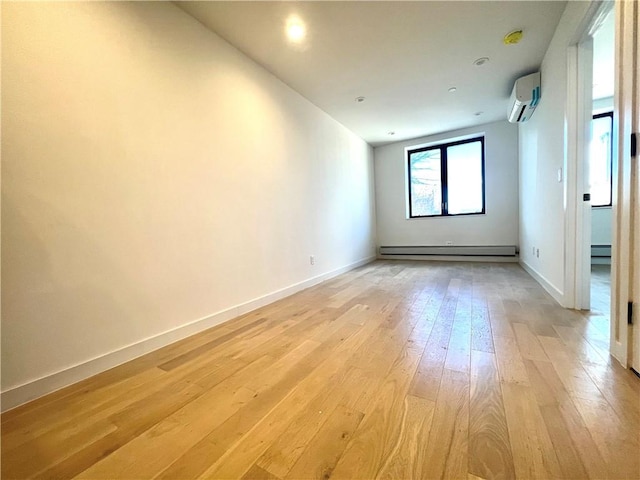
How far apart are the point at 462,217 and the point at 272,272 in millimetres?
4118

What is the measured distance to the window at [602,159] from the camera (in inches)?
160

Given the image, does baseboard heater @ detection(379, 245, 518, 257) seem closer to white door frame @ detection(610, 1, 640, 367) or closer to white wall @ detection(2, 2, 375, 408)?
white wall @ detection(2, 2, 375, 408)

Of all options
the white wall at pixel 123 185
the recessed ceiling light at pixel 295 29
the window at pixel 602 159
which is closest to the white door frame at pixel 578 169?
the recessed ceiling light at pixel 295 29

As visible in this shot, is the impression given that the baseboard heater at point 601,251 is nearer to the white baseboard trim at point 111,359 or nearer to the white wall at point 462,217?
the white wall at point 462,217

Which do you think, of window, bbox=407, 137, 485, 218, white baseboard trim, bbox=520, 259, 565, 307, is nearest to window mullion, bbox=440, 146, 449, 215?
window, bbox=407, 137, 485, 218

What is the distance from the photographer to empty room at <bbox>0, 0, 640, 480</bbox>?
3.08 feet

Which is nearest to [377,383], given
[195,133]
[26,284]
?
[26,284]

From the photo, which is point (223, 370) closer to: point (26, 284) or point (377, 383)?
point (377, 383)

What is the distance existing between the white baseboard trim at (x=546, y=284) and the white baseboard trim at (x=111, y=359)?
270 cm

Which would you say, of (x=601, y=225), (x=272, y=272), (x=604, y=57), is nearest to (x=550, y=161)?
(x=604, y=57)

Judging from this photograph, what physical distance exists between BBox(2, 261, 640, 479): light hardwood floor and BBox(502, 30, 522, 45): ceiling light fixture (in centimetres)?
249

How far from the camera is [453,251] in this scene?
202 inches

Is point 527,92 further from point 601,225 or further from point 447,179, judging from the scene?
point 601,225

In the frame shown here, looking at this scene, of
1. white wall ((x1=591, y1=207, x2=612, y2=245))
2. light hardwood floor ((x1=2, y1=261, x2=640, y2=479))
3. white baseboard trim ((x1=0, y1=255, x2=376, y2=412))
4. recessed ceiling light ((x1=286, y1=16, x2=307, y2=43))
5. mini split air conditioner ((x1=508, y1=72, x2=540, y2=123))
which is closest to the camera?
light hardwood floor ((x1=2, y1=261, x2=640, y2=479))
